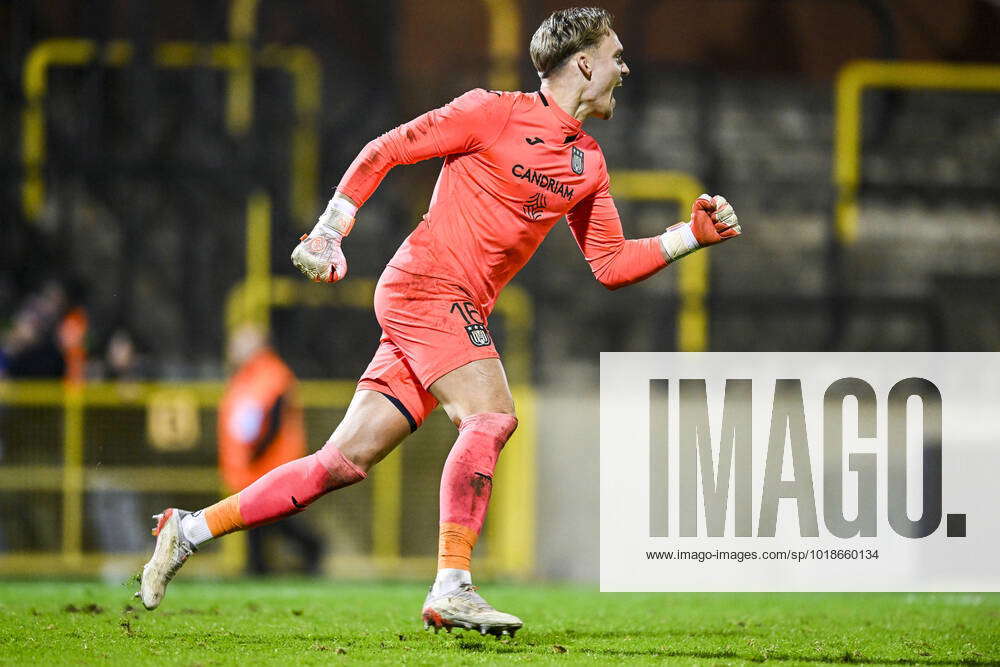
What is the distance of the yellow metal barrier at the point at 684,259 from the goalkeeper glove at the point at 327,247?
6562 millimetres

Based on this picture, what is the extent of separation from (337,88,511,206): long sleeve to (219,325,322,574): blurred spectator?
17.2 feet

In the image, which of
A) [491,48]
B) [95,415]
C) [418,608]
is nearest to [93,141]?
[95,415]

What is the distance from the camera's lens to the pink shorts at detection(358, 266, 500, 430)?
4.76m

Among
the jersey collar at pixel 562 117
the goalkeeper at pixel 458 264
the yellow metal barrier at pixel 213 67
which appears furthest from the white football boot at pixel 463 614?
the yellow metal barrier at pixel 213 67

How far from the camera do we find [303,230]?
11195 mm

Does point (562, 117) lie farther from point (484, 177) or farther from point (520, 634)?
point (520, 634)

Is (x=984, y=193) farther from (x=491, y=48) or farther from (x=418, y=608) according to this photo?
(x=418, y=608)

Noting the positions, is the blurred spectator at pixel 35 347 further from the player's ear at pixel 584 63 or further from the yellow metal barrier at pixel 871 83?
the player's ear at pixel 584 63

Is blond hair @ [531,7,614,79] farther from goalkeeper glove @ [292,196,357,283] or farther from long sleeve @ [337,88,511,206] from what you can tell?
goalkeeper glove @ [292,196,357,283]

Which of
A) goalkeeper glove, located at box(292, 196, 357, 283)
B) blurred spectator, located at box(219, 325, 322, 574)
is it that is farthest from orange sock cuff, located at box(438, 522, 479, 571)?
blurred spectator, located at box(219, 325, 322, 574)

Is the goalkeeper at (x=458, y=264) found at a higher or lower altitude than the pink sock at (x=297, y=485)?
higher

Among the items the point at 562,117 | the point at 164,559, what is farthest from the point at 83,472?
the point at 562,117

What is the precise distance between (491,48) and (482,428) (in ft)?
25.0

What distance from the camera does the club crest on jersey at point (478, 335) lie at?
4.79 meters
